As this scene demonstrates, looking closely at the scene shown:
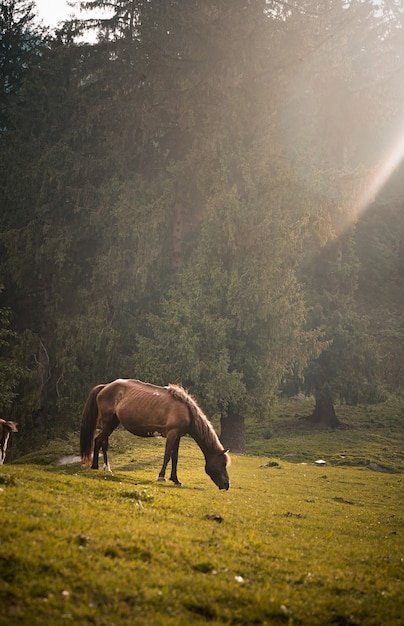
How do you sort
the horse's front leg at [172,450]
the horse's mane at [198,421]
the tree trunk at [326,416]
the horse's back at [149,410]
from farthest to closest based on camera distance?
1. the tree trunk at [326,416]
2. the horse's mane at [198,421]
3. the horse's back at [149,410]
4. the horse's front leg at [172,450]

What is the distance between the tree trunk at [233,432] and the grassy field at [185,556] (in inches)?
514

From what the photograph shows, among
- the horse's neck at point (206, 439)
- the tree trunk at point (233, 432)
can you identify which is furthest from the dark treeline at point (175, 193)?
the horse's neck at point (206, 439)

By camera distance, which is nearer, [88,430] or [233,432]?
[88,430]

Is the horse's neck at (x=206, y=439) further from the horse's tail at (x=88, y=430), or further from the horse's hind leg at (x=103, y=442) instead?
the horse's tail at (x=88, y=430)

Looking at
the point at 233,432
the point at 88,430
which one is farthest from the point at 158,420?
the point at 233,432

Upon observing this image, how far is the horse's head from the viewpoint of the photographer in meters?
15.9

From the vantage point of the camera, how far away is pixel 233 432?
30531 mm

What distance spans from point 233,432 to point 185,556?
22.5m

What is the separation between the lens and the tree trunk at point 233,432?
99.6 ft

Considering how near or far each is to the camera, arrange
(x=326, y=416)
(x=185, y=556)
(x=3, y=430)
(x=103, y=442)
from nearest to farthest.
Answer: (x=185, y=556) < (x=103, y=442) < (x=3, y=430) < (x=326, y=416)

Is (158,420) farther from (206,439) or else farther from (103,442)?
(103,442)

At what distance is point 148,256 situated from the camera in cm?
3108

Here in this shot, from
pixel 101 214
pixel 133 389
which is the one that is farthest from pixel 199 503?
pixel 101 214

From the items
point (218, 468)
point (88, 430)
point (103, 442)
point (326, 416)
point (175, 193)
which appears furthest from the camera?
point (326, 416)
